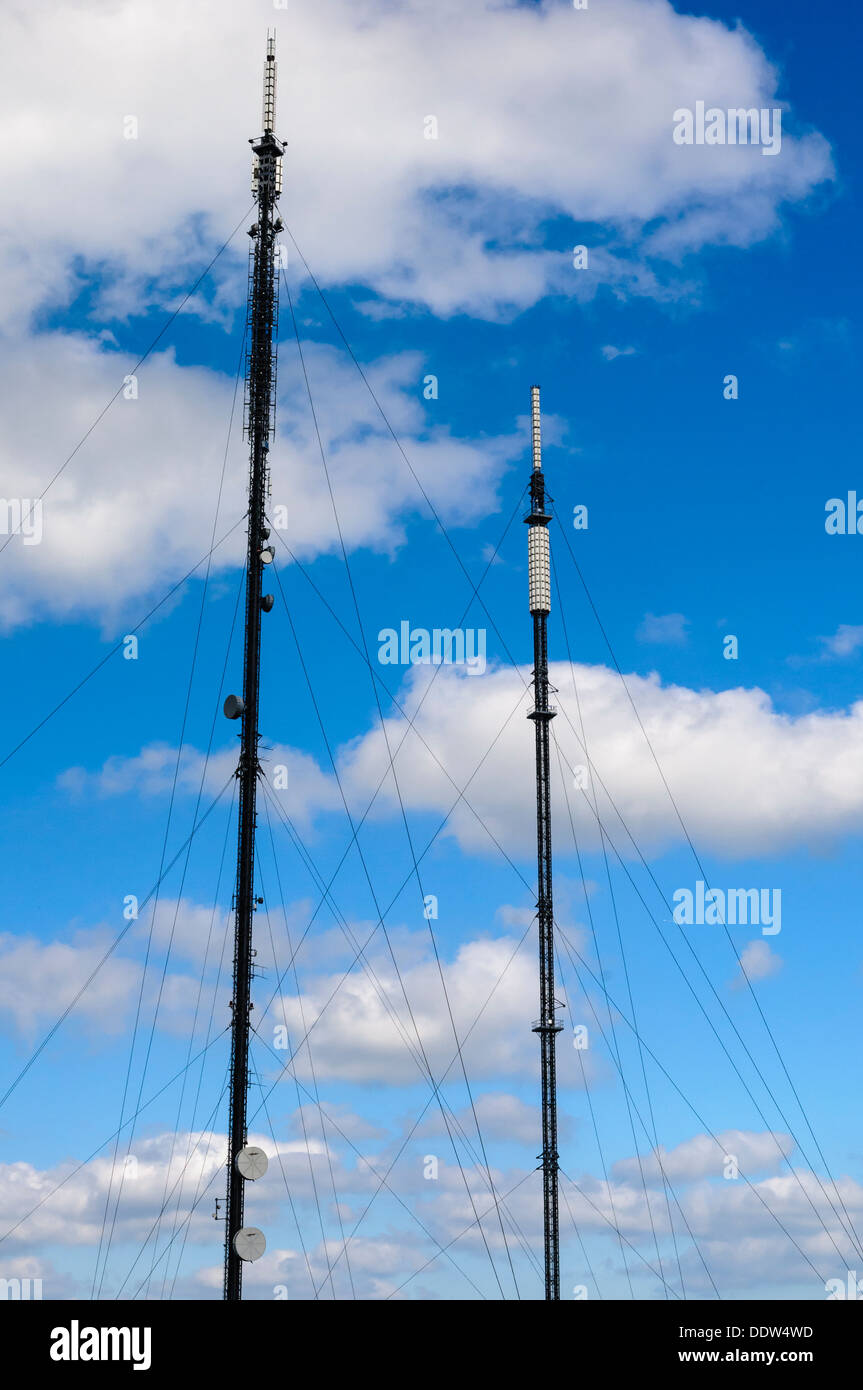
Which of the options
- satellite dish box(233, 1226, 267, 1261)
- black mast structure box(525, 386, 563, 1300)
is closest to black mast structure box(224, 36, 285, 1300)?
satellite dish box(233, 1226, 267, 1261)

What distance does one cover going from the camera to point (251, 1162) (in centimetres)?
4550

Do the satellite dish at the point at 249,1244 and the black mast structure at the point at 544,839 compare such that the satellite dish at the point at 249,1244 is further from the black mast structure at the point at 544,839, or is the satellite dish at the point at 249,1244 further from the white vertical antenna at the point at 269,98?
the white vertical antenna at the point at 269,98

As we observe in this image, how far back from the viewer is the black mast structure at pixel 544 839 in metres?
61.0

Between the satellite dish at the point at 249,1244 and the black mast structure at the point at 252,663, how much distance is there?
27 millimetres

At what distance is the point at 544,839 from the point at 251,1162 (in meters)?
23.3

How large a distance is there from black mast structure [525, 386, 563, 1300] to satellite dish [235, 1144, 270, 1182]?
61.6 feet

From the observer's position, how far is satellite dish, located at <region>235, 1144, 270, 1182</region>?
149ft

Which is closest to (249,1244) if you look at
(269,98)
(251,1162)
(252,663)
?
(251,1162)

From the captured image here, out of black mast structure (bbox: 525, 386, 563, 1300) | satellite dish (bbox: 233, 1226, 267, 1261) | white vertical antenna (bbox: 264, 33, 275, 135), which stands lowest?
satellite dish (bbox: 233, 1226, 267, 1261)

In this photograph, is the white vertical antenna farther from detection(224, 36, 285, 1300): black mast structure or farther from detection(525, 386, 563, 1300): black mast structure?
detection(525, 386, 563, 1300): black mast structure

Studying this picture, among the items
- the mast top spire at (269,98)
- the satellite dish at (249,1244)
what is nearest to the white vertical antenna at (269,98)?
the mast top spire at (269,98)
